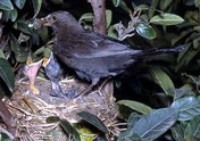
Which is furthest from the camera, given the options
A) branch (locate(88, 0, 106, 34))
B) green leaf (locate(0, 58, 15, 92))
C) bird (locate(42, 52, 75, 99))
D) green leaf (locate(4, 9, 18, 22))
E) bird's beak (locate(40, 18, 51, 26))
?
bird's beak (locate(40, 18, 51, 26))

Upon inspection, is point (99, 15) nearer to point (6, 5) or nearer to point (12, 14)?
point (12, 14)

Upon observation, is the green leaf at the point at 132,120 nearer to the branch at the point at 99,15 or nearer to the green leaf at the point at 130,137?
the green leaf at the point at 130,137

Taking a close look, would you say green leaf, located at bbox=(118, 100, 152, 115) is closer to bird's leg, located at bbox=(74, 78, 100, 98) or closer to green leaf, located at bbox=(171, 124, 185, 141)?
green leaf, located at bbox=(171, 124, 185, 141)

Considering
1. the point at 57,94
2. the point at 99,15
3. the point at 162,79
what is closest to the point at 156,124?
the point at 99,15

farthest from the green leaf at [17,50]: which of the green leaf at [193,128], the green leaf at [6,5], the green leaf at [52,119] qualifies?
the green leaf at [193,128]

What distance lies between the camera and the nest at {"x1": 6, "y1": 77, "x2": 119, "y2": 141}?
2.03 meters

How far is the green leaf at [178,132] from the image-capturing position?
152cm

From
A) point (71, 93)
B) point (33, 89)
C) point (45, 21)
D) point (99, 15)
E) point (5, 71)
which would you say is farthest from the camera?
point (45, 21)

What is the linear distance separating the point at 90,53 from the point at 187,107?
0.91 metres

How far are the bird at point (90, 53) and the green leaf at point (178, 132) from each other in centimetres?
71

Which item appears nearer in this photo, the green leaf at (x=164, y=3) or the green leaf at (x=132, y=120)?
the green leaf at (x=132, y=120)

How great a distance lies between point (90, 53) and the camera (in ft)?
7.98

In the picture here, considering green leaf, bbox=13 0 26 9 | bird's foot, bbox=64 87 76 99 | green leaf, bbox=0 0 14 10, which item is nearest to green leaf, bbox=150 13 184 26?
bird's foot, bbox=64 87 76 99

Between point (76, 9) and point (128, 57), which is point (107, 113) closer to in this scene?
point (128, 57)
